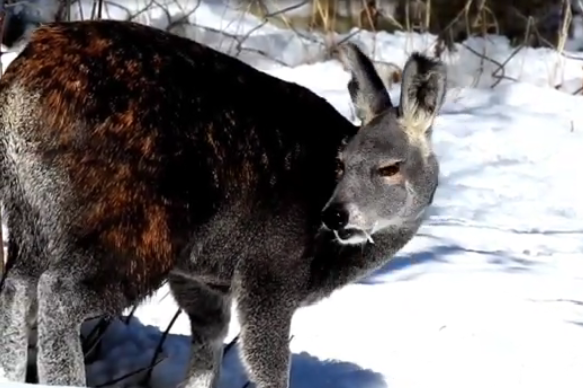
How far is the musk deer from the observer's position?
5.89 meters

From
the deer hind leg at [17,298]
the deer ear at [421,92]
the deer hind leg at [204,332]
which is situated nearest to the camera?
the deer hind leg at [17,298]

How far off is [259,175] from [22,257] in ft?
3.67

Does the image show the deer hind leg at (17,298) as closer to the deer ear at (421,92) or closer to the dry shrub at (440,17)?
the deer ear at (421,92)

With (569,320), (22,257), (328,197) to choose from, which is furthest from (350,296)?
(22,257)

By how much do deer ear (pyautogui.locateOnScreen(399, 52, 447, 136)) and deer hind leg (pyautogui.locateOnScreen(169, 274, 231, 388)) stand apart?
1.27 meters

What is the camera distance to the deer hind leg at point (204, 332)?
691 centimetres

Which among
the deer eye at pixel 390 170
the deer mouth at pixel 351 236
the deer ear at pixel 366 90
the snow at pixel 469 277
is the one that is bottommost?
the snow at pixel 469 277

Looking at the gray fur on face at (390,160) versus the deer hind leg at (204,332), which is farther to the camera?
the deer hind leg at (204,332)

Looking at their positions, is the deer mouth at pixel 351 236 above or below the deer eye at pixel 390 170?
below

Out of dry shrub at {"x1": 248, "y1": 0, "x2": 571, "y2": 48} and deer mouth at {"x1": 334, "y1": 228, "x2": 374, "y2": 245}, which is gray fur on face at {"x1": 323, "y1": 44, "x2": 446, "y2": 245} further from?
dry shrub at {"x1": 248, "y1": 0, "x2": 571, "y2": 48}

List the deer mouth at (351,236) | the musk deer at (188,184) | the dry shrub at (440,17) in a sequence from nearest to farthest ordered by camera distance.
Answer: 1. the musk deer at (188,184)
2. the deer mouth at (351,236)
3. the dry shrub at (440,17)

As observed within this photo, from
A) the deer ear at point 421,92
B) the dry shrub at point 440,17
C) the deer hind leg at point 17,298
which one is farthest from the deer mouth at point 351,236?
the dry shrub at point 440,17

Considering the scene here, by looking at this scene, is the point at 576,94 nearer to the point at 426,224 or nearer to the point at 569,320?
the point at 426,224

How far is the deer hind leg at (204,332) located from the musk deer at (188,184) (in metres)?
0.01
